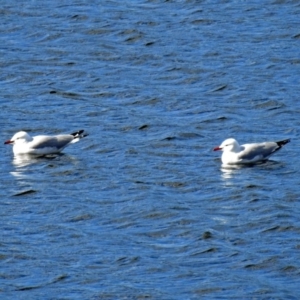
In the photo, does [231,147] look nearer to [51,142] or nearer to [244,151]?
[244,151]

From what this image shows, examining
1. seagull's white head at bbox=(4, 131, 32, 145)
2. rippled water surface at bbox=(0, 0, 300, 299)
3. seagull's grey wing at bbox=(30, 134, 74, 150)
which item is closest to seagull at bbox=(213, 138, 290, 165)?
rippled water surface at bbox=(0, 0, 300, 299)

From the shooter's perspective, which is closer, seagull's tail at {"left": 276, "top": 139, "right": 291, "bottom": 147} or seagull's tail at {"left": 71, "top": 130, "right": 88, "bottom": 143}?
seagull's tail at {"left": 276, "top": 139, "right": 291, "bottom": 147}

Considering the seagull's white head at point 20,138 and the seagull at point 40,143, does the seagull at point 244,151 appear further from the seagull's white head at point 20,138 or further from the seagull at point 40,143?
the seagull's white head at point 20,138

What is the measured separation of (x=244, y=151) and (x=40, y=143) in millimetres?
3627

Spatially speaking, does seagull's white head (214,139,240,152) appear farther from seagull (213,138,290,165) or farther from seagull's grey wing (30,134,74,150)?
seagull's grey wing (30,134,74,150)

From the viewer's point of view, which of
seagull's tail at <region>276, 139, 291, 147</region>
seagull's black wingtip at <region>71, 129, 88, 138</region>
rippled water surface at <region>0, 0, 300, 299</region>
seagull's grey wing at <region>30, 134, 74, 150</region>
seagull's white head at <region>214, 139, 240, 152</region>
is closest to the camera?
rippled water surface at <region>0, 0, 300, 299</region>

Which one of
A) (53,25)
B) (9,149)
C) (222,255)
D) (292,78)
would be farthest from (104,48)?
(222,255)

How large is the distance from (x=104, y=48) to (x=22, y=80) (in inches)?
119

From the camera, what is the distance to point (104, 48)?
1315 inches

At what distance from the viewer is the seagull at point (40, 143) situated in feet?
85.1

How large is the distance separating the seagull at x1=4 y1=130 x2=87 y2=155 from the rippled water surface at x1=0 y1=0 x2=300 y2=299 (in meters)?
0.24

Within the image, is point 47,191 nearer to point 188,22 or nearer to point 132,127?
point 132,127

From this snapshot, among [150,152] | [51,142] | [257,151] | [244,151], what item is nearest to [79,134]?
[51,142]

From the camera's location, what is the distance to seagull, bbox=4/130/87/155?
25953 millimetres
